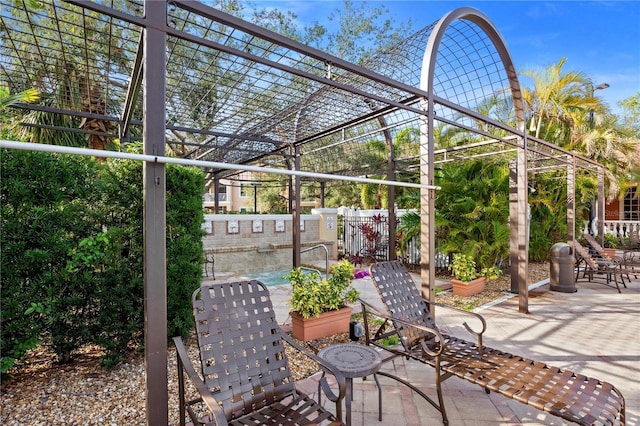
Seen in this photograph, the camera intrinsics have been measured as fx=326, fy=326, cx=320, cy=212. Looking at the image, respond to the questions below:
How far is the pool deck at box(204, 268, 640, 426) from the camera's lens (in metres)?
2.56

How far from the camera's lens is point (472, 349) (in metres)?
2.98

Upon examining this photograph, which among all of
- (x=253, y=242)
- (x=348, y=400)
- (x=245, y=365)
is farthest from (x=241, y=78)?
(x=253, y=242)

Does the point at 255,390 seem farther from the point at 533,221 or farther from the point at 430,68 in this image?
the point at 533,221

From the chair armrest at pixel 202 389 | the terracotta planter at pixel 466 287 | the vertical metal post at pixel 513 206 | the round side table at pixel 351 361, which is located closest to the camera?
the chair armrest at pixel 202 389

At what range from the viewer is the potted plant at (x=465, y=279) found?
20.6 feet

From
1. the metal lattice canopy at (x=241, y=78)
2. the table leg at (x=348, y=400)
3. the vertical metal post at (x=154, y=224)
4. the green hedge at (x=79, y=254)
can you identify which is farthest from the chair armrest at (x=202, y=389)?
the metal lattice canopy at (x=241, y=78)

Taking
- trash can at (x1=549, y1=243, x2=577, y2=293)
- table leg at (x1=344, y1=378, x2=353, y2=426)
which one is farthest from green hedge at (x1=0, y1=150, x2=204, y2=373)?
trash can at (x1=549, y1=243, x2=577, y2=293)

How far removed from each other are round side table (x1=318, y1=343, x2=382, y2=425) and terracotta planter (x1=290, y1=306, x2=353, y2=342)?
137cm

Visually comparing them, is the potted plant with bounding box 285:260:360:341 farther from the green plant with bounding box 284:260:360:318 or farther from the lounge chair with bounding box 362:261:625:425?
the lounge chair with bounding box 362:261:625:425

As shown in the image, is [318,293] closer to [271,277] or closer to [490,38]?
[490,38]

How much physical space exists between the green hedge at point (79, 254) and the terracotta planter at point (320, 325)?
124cm

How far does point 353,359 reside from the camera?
2.38m

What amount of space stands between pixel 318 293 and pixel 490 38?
14.7 feet

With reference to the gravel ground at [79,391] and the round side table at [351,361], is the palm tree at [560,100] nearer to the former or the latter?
the round side table at [351,361]
